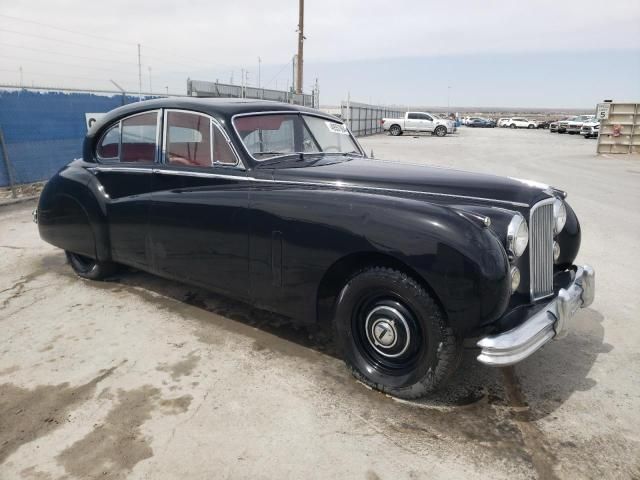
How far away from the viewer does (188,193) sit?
3541mm

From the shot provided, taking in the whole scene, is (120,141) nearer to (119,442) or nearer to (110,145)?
(110,145)

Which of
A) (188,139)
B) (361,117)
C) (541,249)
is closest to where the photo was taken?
(541,249)

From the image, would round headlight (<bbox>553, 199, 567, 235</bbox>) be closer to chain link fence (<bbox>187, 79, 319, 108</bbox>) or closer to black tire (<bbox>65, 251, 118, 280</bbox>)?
black tire (<bbox>65, 251, 118, 280</bbox>)

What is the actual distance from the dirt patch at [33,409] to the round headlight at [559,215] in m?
2.99

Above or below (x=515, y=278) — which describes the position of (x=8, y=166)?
below

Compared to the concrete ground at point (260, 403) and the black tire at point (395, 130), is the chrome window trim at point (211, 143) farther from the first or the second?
the black tire at point (395, 130)

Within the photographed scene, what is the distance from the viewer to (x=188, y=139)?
3.63m

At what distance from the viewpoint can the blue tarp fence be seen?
849cm

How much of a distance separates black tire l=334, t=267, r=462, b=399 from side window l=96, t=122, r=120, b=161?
2.54 m

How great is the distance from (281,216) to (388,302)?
0.85 metres

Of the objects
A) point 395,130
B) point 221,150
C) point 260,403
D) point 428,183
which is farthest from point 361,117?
point 260,403

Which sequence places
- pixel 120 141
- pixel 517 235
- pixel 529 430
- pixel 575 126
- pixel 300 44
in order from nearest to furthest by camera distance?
1. pixel 529 430
2. pixel 517 235
3. pixel 120 141
4. pixel 300 44
5. pixel 575 126

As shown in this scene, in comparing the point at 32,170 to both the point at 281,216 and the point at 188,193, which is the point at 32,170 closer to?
the point at 188,193

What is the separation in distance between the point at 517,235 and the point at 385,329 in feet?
2.84
